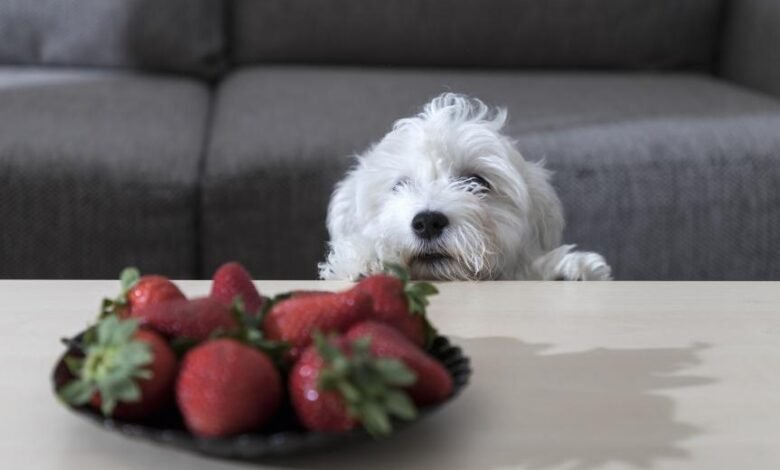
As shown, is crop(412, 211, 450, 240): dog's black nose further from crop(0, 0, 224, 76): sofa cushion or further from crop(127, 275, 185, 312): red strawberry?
crop(0, 0, 224, 76): sofa cushion

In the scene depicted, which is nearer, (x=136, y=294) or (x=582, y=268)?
(x=136, y=294)

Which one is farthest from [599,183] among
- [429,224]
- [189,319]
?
[189,319]

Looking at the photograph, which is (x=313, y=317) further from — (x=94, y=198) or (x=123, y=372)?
(x=94, y=198)

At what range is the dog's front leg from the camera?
5.02ft

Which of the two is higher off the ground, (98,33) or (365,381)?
(98,33)

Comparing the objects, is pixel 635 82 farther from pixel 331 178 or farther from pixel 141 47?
pixel 141 47

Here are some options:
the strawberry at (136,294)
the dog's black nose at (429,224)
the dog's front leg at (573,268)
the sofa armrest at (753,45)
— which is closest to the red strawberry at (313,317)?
the strawberry at (136,294)

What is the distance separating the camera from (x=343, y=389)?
2.42ft

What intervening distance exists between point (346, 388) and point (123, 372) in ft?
0.51

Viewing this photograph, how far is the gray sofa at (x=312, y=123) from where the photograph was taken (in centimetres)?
191

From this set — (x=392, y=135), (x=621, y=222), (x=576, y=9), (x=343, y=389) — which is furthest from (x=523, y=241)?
(x=576, y=9)

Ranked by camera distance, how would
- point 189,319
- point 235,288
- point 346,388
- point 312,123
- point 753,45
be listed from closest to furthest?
point 346,388 < point 189,319 < point 235,288 < point 312,123 < point 753,45

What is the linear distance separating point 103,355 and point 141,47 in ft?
5.94

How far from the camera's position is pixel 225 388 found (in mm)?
769
